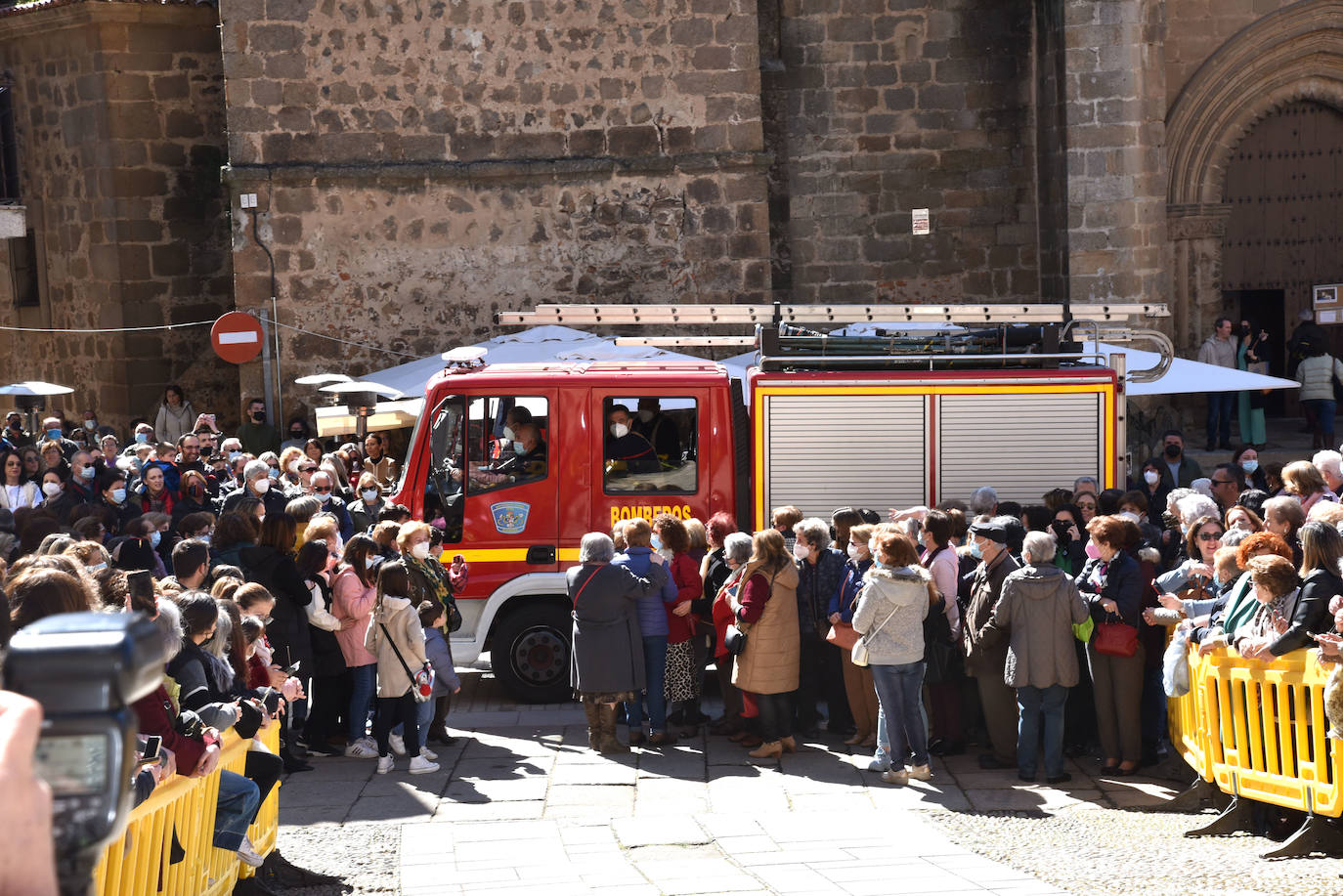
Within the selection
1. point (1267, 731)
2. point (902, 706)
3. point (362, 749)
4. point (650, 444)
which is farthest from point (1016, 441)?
point (362, 749)

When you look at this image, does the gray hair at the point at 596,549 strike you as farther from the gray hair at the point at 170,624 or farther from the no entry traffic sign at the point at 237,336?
the no entry traffic sign at the point at 237,336

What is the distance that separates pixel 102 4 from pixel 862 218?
32.9ft

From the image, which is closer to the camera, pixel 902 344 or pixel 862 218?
pixel 902 344

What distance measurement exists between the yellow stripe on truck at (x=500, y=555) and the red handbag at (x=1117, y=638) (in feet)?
12.0

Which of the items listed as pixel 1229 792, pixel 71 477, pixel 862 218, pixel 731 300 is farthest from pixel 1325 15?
pixel 71 477

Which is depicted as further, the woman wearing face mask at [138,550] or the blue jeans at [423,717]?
the woman wearing face mask at [138,550]

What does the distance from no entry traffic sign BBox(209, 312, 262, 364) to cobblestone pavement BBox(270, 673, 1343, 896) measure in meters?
8.00

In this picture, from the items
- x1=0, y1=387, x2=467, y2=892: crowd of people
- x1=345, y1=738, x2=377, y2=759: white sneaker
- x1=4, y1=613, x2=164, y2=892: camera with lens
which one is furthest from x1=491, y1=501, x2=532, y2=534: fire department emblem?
x1=4, y1=613, x2=164, y2=892: camera with lens

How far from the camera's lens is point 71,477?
43.4ft

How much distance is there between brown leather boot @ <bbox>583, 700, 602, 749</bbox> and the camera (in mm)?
9508

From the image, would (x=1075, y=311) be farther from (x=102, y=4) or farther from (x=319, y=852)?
(x=102, y=4)

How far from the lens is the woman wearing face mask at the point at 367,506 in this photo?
11.5 metres

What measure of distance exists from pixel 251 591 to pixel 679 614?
124 inches

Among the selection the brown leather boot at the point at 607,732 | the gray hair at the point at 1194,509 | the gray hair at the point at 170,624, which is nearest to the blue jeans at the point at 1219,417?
the gray hair at the point at 1194,509
